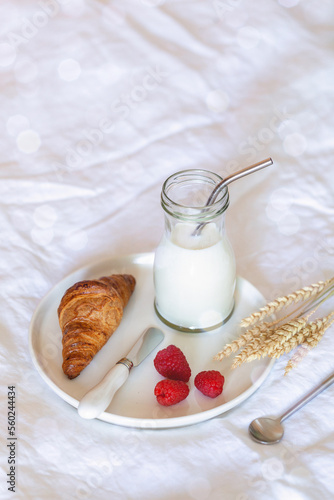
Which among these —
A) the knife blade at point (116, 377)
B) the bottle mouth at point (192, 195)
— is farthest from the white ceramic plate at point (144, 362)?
the bottle mouth at point (192, 195)

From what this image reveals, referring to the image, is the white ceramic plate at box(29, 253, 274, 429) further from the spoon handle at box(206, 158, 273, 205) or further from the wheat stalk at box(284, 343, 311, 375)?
the spoon handle at box(206, 158, 273, 205)

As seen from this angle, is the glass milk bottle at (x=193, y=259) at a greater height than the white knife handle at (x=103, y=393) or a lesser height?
greater

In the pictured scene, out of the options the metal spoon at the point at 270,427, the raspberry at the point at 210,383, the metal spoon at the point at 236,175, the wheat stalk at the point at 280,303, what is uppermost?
the metal spoon at the point at 236,175

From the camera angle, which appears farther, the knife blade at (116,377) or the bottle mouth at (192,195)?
the bottle mouth at (192,195)

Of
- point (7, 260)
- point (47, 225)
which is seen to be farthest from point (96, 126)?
point (7, 260)

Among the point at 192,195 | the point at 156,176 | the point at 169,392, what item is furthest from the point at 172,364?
the point at 156,176

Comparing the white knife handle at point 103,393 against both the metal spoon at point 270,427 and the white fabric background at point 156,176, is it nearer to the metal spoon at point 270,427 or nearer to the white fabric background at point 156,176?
the white fabric background at point 156,176
